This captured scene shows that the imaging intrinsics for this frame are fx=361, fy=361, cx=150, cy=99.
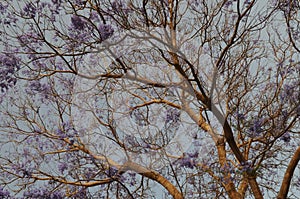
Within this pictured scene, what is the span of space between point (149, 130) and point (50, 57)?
5.15 feet

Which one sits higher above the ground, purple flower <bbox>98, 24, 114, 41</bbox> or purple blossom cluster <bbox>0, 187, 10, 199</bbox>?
purple flower <bbox>98, 24, 114, 41</bbox>

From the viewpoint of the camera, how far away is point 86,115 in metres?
5.34

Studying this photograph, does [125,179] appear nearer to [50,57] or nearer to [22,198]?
[22,198]

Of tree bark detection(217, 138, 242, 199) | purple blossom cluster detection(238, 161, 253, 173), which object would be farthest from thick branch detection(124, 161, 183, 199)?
purple blossom cluster detection(238, 161, 253, 173)

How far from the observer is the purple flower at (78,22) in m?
4.21

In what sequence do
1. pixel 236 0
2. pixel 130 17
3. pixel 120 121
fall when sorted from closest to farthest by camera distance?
1. pixel 236 0
2. pixel 130 17
3. pixel 120 121

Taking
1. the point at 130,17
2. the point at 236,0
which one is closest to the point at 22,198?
the point at 130,17

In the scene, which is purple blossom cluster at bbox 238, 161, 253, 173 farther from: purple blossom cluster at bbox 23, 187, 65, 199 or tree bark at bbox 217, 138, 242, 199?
purple blossom cluster at bbox 23, 187, 65, 199

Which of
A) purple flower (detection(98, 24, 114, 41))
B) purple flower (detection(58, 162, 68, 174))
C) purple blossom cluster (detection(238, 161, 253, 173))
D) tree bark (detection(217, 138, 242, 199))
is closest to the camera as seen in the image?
purple blossom cluster (detection(238, 161, 253, 173))

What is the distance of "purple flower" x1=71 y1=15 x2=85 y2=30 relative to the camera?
4.21 meters

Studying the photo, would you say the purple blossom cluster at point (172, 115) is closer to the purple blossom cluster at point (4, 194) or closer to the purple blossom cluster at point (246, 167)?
the purple blossom cluster at point (246, 167)

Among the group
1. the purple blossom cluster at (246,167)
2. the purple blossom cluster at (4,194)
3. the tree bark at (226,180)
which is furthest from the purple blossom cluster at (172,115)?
the purple blossom cluster at (4,194)

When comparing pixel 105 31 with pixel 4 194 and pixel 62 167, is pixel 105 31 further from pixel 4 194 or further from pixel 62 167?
pixel 4 194

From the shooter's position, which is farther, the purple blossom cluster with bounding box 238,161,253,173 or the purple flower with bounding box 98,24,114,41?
the purple flower with bounding box 98,24,114,41
